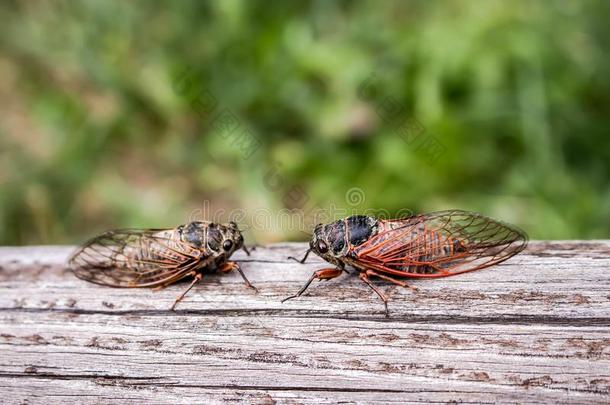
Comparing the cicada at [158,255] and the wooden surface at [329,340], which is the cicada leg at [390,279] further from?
the cicada at [158,255]

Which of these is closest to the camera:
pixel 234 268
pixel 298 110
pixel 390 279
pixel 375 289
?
pixel 375 289

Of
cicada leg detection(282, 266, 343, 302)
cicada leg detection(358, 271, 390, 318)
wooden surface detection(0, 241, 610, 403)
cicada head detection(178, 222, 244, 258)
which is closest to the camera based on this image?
wooden surface detection(0, 241, 610, 403)

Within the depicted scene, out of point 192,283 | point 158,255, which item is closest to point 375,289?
point 192,283

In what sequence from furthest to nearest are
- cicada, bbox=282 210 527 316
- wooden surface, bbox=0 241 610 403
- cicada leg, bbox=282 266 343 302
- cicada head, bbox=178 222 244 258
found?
cicada head, bbox=178 222 244 258, cicada, bbox=282 210 527 316, cicada leg, bbox=282 266 343 302, wooden surface, bbox=0 241 610 403

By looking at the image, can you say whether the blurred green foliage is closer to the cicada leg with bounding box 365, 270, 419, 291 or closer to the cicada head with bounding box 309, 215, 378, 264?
the cicada head with bounding box 309, 215, 378, 264

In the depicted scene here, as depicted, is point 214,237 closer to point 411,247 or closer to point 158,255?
point 158,255

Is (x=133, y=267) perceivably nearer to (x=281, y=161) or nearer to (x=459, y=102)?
(x=281, y=161)

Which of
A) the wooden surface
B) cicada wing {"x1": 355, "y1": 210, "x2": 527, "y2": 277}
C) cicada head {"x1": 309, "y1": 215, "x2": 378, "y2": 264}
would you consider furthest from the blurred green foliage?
→ the wooden surface

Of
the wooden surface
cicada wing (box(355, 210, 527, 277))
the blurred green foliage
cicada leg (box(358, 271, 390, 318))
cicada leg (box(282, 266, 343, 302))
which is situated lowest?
the wooden surface
